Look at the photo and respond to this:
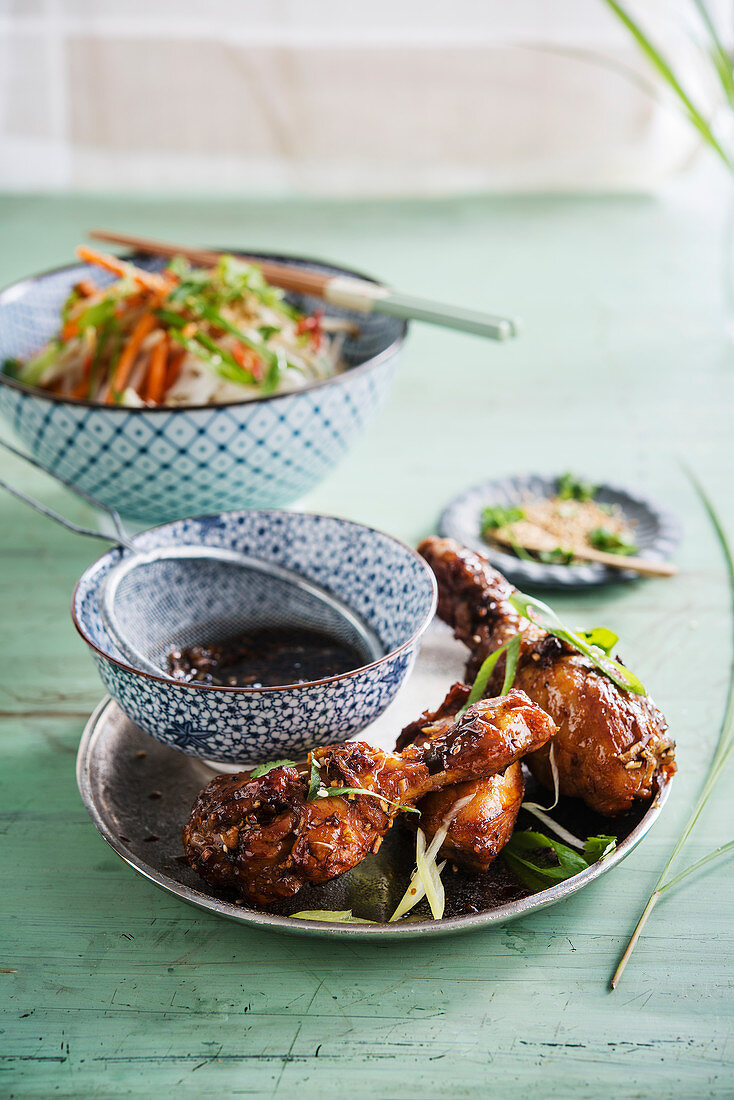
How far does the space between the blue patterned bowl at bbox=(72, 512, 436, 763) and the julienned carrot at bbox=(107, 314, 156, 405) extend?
0.41m

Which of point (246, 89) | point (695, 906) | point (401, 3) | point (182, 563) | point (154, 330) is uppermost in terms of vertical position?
point (401, 3)

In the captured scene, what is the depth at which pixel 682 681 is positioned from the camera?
49.1 inches

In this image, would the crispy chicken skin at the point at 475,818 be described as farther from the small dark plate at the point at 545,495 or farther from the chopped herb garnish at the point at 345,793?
the small dark plate at the point at 545,495

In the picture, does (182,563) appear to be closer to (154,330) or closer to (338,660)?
(338,660)

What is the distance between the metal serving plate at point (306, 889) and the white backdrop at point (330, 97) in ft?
9.49

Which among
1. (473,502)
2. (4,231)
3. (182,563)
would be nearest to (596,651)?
(182,563)

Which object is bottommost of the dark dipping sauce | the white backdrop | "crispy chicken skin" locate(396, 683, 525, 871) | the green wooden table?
the green wooden table

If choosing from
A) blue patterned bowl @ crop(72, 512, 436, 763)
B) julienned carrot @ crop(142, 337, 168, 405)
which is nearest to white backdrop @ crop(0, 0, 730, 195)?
julienned carrot @ crop(142, 337, 168, 405)

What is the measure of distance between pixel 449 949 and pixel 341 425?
77cm

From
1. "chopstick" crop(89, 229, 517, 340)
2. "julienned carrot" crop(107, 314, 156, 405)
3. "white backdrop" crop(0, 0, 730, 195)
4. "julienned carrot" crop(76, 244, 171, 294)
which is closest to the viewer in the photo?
"chopstick" crop(89, 229, 517, 340)

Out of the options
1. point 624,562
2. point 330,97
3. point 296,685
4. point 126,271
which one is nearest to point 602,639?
point 296,685

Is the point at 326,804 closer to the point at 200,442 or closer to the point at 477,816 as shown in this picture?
the point at 477,816

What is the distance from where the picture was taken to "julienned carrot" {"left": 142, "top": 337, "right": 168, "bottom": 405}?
1523 mm

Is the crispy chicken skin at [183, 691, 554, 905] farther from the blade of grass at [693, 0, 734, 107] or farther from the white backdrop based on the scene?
the white backdrop
